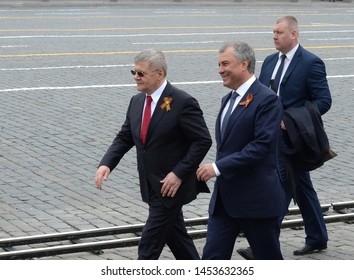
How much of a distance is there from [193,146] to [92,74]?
12.9m

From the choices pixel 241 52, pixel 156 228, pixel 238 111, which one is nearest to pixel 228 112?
pixel 238 111

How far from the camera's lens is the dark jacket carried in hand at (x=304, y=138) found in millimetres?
8156

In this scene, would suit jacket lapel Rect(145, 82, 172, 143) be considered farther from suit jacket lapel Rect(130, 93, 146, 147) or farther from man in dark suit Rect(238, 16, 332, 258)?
man in dark suit Rect(238, 16, 332, 258)

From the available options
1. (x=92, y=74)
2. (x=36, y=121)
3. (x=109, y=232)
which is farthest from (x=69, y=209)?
(x=92, y=74)

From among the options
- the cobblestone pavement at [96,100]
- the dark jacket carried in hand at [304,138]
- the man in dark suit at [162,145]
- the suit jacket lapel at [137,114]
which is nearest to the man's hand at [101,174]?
the man in dark suit at [162,145]

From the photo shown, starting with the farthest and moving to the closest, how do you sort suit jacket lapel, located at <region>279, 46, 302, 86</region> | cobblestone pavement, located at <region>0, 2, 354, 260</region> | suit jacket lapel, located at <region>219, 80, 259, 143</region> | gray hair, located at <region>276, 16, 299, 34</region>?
cobblestone pavement, located at <region>0, 2, 354, 260</region> < suit jacket lapel, located at <region>279, 46, 302, 86</region> < gray hair, located at <region>276, 16, 299, 34</region> < suit jacket lapel, located at <region>219, 80, 259, 143</region>

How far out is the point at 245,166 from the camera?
6.68m

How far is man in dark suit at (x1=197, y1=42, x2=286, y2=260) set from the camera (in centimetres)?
669

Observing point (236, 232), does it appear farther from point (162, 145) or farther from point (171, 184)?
point (162, 145)

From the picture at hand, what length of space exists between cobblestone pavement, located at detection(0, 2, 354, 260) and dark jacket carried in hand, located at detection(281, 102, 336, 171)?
0.90 meters

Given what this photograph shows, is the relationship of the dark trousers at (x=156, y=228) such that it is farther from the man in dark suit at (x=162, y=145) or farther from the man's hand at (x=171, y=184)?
the man's hand at (x=171, y=184)

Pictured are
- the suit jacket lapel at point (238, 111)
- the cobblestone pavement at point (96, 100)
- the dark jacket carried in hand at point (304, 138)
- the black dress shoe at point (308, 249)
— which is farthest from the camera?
the cobblestone pavement at point (96, 100)

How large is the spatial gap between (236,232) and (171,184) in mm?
546

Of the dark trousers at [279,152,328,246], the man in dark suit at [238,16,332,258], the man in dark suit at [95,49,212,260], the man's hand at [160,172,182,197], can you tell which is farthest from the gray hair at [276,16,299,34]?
the man's hand at [160,172,182,197]
